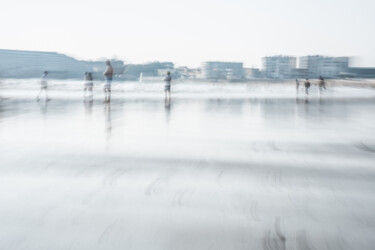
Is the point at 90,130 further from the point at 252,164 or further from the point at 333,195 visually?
the point at 333,195

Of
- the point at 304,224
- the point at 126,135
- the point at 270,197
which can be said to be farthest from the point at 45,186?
the point at 126,135

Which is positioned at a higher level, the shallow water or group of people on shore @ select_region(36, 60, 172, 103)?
group of people on shore @ select_region(36, 60, 172, 103)

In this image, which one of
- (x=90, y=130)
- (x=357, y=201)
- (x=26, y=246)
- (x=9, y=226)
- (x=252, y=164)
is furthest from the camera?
(x=90, y=130)

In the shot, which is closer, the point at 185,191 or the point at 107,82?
the point at 185,191

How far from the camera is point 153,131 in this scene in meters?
10.9

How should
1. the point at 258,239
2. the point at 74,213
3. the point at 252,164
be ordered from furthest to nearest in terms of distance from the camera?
1. the point at 252,164
2. the point at 74,213
3. the point at 258,239

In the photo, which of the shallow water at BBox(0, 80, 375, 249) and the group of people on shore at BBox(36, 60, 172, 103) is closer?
the shallow water at BBox(0, 80, 375, 249)

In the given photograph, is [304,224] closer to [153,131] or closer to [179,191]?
[179,191]

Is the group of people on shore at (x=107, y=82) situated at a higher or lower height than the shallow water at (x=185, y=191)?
higher

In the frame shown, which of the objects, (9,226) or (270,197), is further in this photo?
(270,197)

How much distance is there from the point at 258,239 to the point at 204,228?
521mm

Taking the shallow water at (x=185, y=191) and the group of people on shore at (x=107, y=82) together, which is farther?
the group of people on shore at (x=107, y=82)

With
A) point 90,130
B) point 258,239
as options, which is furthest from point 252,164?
point 90,130

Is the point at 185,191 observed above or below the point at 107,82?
below
